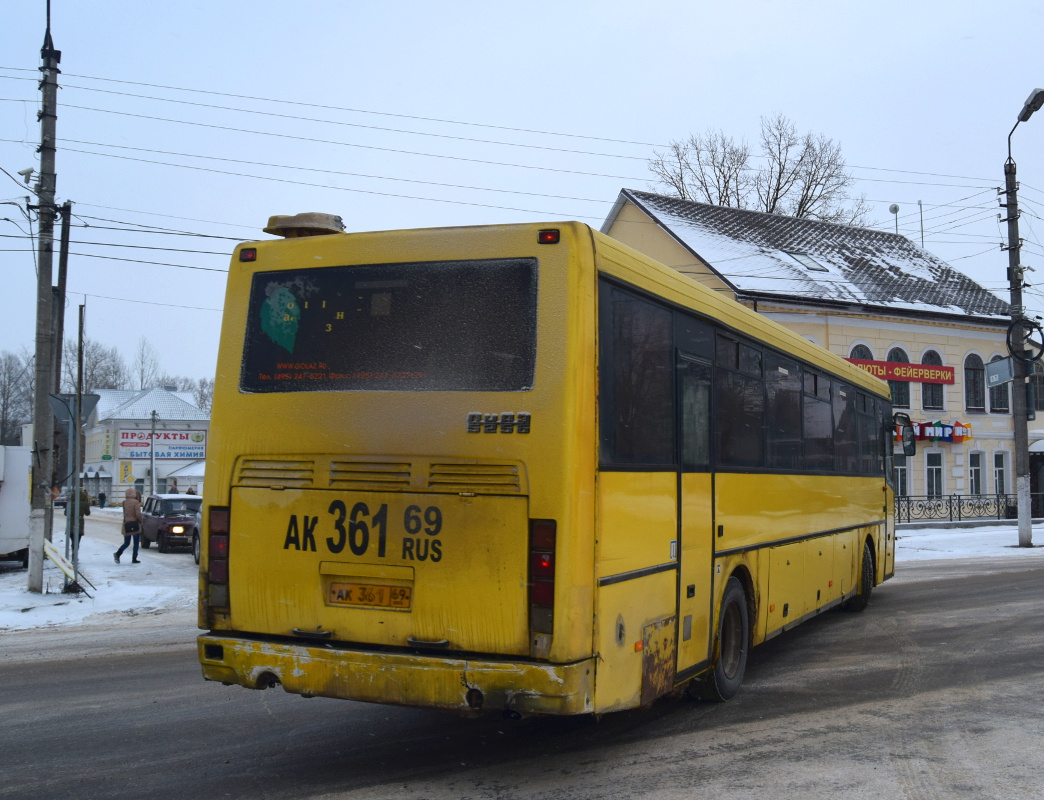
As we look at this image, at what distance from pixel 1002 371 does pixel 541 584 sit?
2467 cm

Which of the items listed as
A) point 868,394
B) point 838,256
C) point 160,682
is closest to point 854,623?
point 868,394

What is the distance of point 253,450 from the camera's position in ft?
18.9

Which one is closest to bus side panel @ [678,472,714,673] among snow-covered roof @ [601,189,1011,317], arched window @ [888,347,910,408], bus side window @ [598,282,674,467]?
bus side window @ [598,282,674,467]

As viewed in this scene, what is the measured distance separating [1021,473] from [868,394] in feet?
52.7

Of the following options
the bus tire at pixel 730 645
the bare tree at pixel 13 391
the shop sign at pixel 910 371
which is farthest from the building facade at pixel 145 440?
A: the bus tire at pixel 730 645

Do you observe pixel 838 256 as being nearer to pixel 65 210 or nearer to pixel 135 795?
pixel 65 210

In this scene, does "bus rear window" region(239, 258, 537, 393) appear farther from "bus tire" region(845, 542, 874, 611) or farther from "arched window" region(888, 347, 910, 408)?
"arched window" region(888, 347, 910, 408)

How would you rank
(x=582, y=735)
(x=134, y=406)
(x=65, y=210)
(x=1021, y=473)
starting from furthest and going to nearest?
(x=134, y=406), (x=1021, y=473), (x=65, y=210), (x=582, y=735)

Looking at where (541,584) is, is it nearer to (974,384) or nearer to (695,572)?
(695,572)

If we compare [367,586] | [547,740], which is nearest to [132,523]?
[547,740]

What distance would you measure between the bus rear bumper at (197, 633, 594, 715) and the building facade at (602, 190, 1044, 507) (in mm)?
28170

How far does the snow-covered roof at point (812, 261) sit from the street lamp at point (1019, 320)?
7782mm

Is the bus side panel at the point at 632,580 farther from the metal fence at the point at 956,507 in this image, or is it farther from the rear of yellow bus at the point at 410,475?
the metal fence at the point at 956,507

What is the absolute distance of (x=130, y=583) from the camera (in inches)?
637
